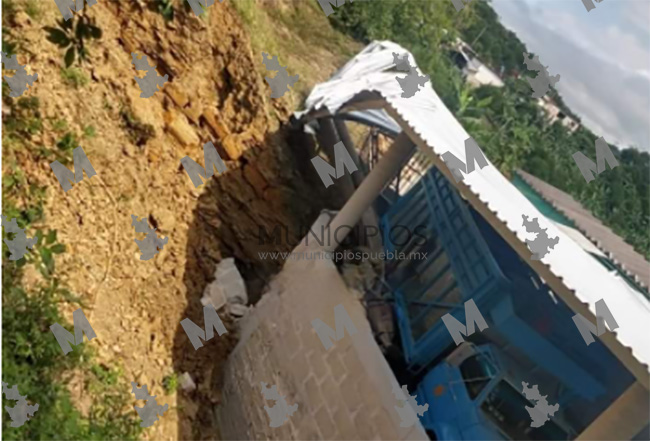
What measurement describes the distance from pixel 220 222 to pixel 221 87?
188 centimetres

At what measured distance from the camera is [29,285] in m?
3.75

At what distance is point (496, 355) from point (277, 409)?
2352 mm

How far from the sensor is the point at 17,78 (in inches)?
168

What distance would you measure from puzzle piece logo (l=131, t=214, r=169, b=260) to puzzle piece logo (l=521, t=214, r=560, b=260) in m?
3.92

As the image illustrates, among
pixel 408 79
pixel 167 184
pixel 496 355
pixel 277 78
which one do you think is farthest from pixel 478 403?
pixel 277 78

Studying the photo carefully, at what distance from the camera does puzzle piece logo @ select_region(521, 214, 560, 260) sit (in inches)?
131

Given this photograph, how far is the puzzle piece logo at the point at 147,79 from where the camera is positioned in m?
5.82

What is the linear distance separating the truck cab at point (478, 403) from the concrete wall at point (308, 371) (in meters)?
0.48

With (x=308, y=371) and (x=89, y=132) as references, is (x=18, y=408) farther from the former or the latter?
(x=89, y=132)

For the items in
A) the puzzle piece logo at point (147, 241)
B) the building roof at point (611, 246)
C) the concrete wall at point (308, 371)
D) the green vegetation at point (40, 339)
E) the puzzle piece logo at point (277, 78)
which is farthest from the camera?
the puzzle piece logo at point (277, 78)

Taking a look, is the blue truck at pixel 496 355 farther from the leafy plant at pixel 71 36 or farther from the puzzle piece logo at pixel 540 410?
the leafy plant at pixel 71 36

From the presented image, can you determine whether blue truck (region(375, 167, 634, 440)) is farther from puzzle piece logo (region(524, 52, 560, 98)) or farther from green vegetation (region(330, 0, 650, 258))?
green vegetation (region(330, 0, 650, 258))

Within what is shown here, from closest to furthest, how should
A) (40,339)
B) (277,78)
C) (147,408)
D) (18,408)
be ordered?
(18,408) < (40,339) < (147,408) < (277,78)

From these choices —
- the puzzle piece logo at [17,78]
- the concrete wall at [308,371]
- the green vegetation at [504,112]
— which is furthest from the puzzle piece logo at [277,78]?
the green vegetation at [504,112]
